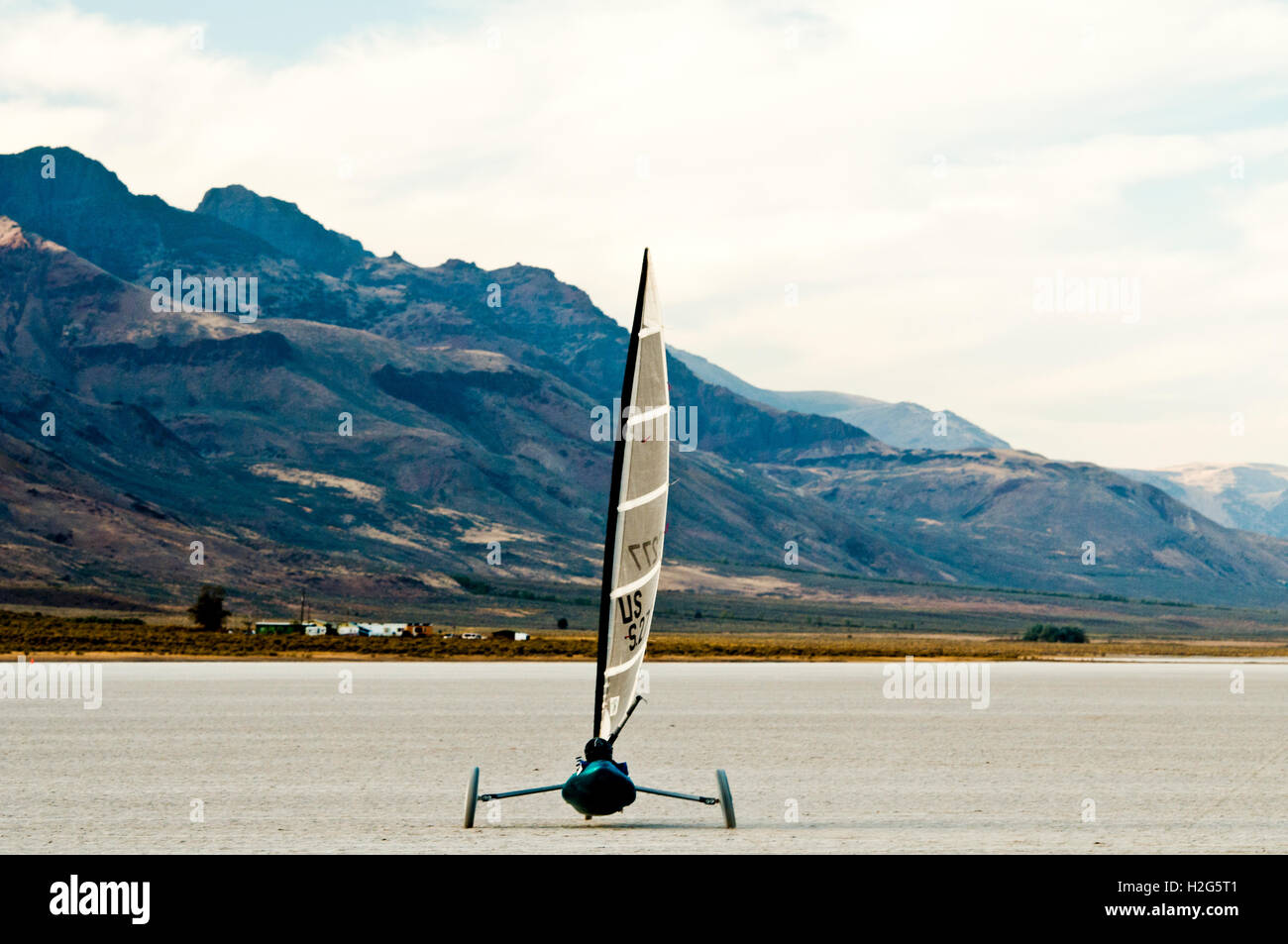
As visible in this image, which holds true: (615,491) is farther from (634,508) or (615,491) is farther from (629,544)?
(629,544)

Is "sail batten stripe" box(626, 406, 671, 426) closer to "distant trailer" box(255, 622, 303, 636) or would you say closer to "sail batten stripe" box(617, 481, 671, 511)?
"sail batten stripe" box(617, 481, 671, 511)

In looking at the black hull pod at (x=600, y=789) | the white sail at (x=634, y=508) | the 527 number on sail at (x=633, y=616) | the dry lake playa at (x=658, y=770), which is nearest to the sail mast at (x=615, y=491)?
the white sail at (x=634, y=508)

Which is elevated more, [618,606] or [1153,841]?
[618,606]

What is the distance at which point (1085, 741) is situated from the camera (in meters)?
43.2

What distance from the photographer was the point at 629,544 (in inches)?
867

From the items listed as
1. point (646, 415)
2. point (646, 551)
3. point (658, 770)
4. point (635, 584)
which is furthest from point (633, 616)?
point (658, 770)

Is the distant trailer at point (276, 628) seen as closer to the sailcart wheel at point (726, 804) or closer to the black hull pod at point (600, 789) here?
the sailcart wheel at point (726, 804)

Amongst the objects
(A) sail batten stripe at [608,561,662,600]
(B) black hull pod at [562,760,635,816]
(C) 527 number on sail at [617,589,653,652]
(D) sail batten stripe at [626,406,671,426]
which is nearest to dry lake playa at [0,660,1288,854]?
(B) black hull pod at [562,760,635,816]

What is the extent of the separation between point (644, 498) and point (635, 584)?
1.36 m

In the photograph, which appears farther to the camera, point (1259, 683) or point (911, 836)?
point (1259, 683)

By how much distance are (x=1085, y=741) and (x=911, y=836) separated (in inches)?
860
